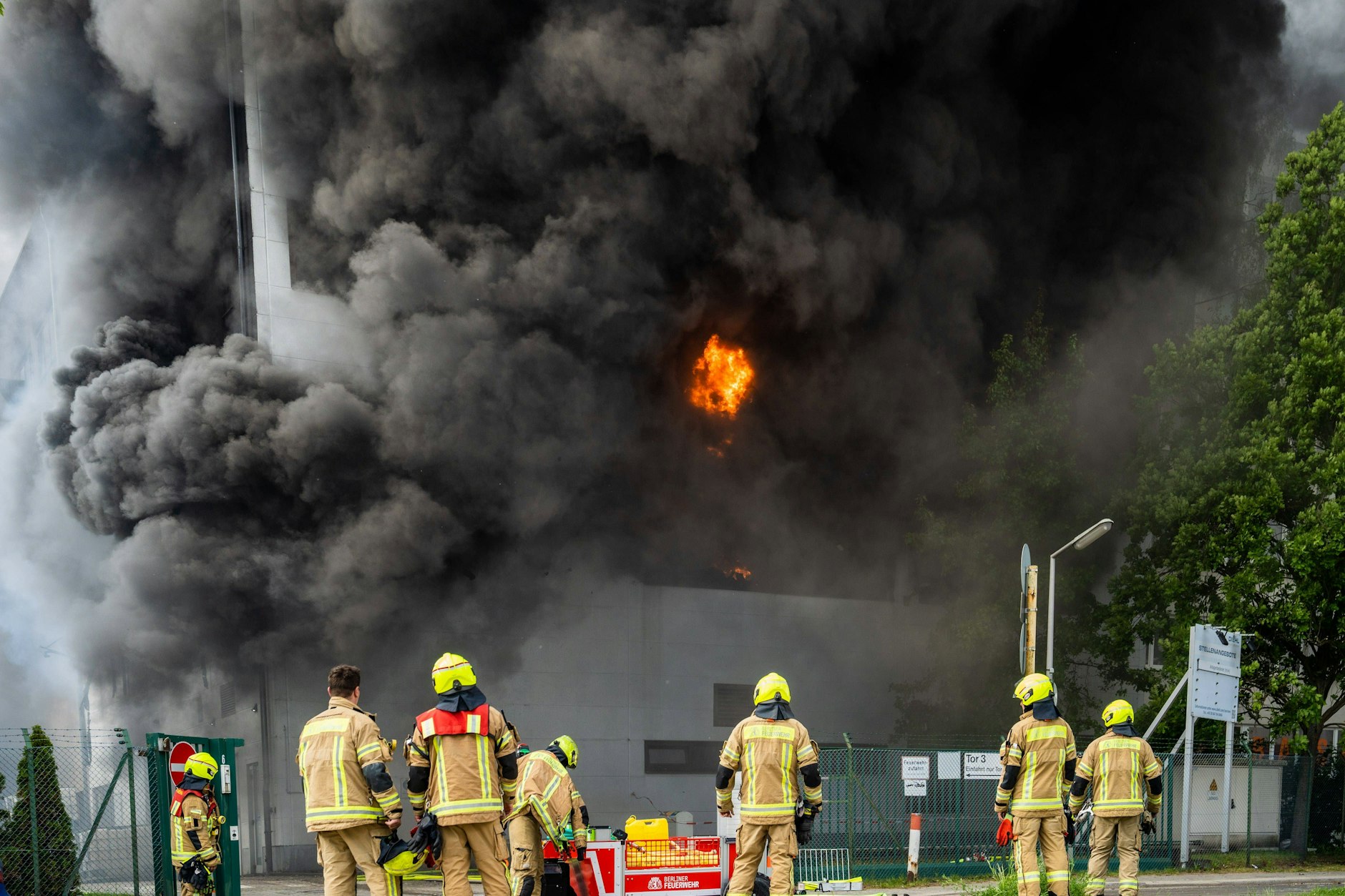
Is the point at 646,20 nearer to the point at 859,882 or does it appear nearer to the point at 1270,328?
the point at 1270,328

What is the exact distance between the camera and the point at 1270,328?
17.8m

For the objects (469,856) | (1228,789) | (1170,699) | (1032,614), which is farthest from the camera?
(1170,699)

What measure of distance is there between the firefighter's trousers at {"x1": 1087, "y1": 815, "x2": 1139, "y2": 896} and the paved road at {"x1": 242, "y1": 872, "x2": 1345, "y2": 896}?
7.96 feet

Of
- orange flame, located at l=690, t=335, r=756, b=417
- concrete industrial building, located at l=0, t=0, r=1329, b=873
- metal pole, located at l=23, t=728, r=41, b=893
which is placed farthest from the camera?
orange flame, located at l=690, t=335, r=756, b=417

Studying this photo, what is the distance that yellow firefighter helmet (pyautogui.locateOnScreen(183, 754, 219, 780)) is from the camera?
915cm

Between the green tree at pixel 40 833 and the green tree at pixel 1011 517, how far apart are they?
15033 millimetres

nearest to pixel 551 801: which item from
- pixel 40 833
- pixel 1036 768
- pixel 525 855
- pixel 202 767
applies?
pixel 525 855

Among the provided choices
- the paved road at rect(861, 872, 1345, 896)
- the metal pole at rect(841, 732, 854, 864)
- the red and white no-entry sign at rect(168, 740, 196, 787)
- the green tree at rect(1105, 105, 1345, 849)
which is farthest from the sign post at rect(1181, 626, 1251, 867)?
the red and white no-entry sign at rect(168, 740, 196, 787)

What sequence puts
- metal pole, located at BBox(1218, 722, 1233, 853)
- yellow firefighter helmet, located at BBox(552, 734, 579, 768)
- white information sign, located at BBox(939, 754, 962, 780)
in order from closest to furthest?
1. yellow firefighter helmet, located at BBox(552, 734, 579, 768)
2. white information sign, located at BBox(939, 754, 962, 780)
3. metal pole, located at BBox(1218, 722, 1233, 853)

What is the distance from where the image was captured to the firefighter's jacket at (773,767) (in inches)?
297

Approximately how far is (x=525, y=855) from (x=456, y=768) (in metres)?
2.19

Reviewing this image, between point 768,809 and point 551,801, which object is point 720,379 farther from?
point 768,809

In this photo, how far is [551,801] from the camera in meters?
8.47

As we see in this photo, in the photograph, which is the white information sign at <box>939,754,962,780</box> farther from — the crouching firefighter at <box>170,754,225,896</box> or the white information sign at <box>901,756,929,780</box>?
the crouching firefighter at <box>170,754,225,896</box>
